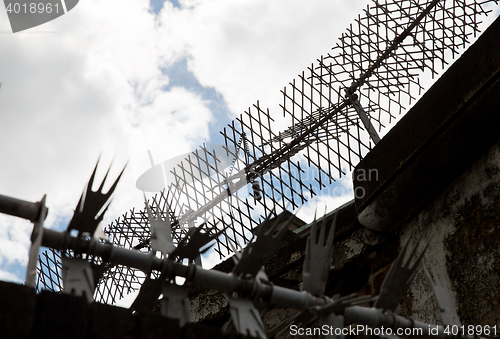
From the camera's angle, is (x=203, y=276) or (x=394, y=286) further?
(x=394, y=286)

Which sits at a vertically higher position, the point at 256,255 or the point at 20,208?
the point at 20,208

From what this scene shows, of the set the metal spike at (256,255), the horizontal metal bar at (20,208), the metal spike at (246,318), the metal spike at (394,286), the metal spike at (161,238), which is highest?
the horizontal metal bar at (20,208)

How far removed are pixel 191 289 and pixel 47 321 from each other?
8.77ft

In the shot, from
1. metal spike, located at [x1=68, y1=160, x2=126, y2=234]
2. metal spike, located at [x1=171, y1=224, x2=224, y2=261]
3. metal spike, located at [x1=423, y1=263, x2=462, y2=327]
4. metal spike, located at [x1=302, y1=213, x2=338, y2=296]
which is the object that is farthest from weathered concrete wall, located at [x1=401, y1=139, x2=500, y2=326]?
metal spike, located at [x1=68, y1=160, x2=126, y2=234]

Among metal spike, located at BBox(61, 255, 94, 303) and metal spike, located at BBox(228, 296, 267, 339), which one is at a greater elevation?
metal spike, located at BBox(61, 255, 94, 303)

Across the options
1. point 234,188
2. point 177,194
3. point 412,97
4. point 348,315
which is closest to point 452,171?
point 348,315

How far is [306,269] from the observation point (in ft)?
4.98

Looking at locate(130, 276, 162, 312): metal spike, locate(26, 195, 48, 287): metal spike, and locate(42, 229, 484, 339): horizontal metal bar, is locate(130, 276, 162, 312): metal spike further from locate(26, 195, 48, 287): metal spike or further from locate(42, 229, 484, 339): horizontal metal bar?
locate(26, 195, 48, 287): metal spike

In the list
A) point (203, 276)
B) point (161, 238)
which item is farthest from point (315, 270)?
point (161, 238)

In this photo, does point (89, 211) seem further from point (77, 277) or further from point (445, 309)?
point (445, 309)

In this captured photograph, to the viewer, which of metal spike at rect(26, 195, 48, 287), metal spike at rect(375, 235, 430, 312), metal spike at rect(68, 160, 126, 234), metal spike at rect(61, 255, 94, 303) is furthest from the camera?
metal spike at rect(375, 235, 430, 312)

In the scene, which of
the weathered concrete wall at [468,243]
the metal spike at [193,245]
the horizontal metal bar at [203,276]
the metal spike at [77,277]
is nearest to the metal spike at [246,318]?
the horizontal metal bar at [203,276]

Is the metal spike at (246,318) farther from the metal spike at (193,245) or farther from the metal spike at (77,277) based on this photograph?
the metal spike at (77,277)

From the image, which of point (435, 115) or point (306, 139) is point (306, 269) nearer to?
point (435, 115)
